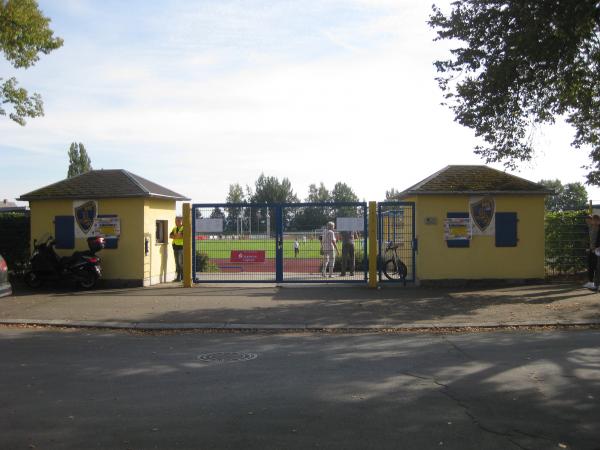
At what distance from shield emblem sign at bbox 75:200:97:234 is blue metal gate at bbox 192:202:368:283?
2.71m

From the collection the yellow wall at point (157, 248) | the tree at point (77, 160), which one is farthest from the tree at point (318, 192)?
the yellow wall at point (157, 248)

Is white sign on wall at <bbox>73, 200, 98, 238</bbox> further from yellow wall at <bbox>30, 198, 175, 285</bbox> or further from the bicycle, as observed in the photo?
the bicycle

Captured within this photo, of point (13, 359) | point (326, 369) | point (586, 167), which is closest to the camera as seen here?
point (326, 369)

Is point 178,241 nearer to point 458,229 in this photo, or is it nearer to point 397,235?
point 397,235

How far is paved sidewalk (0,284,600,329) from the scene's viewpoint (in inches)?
423

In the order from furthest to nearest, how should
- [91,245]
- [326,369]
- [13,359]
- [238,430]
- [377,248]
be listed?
[377,248] → [91,245] → [13,359] → [326,369] → [238,430]

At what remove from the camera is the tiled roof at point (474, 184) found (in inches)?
606

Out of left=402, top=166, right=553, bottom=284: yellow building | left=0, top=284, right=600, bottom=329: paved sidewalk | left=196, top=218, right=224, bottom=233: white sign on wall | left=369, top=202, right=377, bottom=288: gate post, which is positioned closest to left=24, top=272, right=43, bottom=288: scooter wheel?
left=0, top=284, right=600, bottom=329: paved sidewalk

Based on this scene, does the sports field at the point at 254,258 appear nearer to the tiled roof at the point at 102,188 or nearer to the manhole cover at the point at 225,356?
the tiled roof at the point at 102,188

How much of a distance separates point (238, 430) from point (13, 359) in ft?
14.0

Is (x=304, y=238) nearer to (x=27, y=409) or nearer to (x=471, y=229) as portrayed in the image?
(x=471, y=229)

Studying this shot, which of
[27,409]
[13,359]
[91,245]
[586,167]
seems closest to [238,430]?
[27,409]

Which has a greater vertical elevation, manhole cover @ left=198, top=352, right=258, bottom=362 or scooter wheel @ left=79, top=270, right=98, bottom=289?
scooter wheel @ left=79, top=270, right=98, bottom=289

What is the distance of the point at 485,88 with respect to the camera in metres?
12.7
